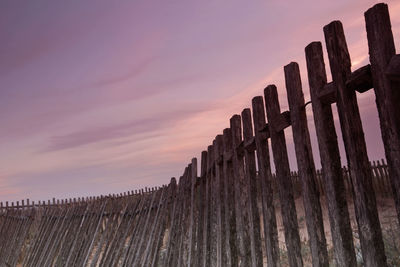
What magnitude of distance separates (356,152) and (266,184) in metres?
1.14

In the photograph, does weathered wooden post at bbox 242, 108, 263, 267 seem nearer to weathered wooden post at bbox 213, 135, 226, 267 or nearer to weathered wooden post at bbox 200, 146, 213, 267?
weathered wooden post at bbox 213, 135, 226, 267

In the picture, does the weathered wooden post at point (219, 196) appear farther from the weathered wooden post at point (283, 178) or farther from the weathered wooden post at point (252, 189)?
the weathered wooden post at point (283, 178)

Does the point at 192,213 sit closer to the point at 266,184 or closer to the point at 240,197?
the point at 240,197

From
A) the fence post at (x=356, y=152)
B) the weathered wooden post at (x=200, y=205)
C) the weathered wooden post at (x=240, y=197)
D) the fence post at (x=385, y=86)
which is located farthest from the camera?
the weathered wooden post at (x=200, y=205)

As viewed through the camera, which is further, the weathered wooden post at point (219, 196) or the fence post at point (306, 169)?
the weathered wooden post at point (219, 196)

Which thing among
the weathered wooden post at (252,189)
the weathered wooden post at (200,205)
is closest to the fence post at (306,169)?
the weathered wooden post at (252,189)

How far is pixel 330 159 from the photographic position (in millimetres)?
2086

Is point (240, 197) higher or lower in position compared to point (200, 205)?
lower

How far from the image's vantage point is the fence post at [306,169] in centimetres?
227

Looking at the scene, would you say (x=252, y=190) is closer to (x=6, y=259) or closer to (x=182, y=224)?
(x=182, y=224)

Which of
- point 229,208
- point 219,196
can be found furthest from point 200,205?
point 229,208

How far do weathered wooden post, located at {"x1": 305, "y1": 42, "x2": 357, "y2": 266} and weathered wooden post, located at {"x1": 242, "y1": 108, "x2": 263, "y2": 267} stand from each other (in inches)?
43.2

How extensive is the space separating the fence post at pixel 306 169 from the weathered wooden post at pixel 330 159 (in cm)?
17

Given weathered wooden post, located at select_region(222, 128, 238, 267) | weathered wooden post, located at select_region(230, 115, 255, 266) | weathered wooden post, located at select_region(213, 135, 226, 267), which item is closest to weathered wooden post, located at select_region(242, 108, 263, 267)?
weathered wooden post, located at select_region(230, 115, 255, 266)
